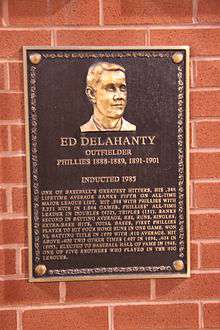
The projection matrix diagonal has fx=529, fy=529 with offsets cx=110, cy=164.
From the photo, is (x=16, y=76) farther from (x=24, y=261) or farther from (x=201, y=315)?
(x=201, y=315)

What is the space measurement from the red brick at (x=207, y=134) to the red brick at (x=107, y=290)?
1.61 ft

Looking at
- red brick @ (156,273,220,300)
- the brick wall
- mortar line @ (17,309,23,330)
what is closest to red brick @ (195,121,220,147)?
the brick wall

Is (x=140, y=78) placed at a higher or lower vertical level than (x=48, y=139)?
higher

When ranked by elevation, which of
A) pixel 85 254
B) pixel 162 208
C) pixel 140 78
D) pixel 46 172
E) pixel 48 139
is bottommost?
pixel 85 254

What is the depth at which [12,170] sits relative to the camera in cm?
169

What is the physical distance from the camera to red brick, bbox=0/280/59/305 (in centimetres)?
172

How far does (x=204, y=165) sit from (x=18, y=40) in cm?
71

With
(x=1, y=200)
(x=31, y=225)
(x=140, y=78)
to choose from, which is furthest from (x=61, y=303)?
(x=140, y=78)

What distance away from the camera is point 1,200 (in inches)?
66.7

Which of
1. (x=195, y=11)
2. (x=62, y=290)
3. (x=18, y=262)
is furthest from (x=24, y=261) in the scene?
(x=195, y=11)

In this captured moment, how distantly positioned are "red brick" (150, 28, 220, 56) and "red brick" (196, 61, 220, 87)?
0.03m

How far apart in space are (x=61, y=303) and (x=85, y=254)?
18 cm

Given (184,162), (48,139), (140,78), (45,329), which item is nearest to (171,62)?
(140,78)

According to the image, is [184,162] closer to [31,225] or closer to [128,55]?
[128,55]
